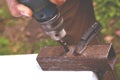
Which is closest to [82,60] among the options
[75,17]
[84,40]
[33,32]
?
[84,40]

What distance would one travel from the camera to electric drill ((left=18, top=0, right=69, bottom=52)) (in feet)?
4.94

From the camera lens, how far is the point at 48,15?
1.51 meters

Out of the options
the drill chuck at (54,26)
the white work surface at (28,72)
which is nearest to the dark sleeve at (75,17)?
the white work surface at (28,72)

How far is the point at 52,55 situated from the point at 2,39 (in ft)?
8.29

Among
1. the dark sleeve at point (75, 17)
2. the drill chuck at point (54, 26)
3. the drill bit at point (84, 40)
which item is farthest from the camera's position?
the dark sleeve at point (75, 17)

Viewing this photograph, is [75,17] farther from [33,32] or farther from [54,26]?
[33,32]

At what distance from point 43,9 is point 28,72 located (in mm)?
365

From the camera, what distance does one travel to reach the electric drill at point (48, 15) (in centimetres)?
151

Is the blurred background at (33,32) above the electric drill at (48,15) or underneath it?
underneath

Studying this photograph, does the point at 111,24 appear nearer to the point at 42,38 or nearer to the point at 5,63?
the point at 42,38

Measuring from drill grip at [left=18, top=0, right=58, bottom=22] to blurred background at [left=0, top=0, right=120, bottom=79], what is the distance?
1.96 m

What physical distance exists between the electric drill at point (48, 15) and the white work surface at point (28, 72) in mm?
211

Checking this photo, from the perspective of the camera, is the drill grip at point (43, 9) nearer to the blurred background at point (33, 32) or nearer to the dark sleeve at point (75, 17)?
the dark sleeve at point (75, 17)

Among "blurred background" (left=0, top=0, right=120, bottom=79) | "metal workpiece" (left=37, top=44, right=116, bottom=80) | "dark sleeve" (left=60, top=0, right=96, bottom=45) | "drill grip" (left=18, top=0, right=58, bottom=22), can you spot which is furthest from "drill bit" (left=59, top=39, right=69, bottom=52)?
"blurred background" (left=0, top=0, right=120, bottom=79)
